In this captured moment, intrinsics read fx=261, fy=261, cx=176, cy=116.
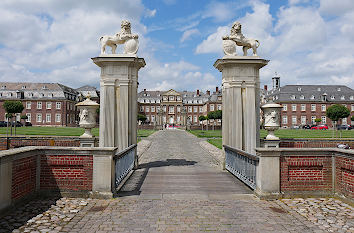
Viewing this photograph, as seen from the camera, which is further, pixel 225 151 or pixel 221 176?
pixel 225 151

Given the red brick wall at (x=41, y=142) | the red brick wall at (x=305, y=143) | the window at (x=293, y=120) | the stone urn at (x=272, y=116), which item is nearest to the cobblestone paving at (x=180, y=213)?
the stone urn at (x=272, y=116)

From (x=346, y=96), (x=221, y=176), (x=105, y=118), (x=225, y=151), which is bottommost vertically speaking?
(x=221, y=176)

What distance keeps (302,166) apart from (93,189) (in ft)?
16.2

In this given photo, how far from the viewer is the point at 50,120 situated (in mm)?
63688

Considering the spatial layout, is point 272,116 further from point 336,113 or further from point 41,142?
point 336,113

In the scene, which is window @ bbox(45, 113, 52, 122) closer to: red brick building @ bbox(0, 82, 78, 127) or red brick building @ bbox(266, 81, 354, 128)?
red brick building @ bbox(0, 82, 78, 127)

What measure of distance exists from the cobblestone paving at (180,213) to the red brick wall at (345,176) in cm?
32

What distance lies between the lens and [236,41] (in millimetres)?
9727

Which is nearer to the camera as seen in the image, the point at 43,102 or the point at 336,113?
the point at 336,113

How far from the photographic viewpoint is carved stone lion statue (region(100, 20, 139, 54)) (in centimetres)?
953

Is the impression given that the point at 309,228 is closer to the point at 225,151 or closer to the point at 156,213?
the point at 156,213

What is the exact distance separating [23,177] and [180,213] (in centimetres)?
340

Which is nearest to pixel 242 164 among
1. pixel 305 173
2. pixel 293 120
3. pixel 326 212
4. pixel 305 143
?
pixel 305 173

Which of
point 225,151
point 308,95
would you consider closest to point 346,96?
point 308,95
